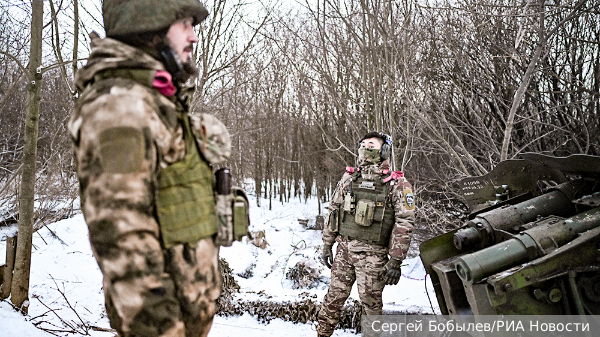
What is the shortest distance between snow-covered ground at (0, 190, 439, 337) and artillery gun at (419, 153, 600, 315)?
5.64 ft

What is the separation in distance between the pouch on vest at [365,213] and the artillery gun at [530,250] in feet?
2.01

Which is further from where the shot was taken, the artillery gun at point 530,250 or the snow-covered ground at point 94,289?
the snow-covered ground at point 94,289

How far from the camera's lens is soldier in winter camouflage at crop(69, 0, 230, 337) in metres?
Result: 1.30

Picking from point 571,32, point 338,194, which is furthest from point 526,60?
point 338,194

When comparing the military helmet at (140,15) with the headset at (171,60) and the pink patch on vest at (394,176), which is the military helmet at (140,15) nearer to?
the headset at (171,60)

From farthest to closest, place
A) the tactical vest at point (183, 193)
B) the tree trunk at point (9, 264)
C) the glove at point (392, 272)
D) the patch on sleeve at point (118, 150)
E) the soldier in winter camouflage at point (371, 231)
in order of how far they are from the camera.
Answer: the tree trunk at point (9, 264), the soldier in winter camouflage at point (371, 231), the glove at point (392, 272), the tactical vest at point (183, 193), the patch on sleeve at point (118, 150)

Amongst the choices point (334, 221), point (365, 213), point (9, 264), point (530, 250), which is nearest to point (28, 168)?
point (9, 264)

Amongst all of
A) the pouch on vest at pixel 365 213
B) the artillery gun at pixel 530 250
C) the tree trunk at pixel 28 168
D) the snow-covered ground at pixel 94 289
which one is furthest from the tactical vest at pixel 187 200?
the tree trunk at pixel 28 168

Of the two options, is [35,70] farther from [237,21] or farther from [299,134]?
[299,134]

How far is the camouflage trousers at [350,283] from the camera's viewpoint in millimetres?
3754

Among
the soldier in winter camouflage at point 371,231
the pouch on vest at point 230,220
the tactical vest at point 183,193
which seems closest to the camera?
the tactical vest at point 183,193

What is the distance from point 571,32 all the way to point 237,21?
5.09m

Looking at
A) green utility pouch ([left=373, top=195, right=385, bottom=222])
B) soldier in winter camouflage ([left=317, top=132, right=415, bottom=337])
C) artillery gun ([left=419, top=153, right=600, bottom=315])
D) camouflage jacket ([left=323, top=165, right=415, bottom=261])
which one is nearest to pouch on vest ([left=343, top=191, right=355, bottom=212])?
soldier in winter camouflage ([left=317, top=132, right=415, bottom=337])

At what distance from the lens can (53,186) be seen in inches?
322
